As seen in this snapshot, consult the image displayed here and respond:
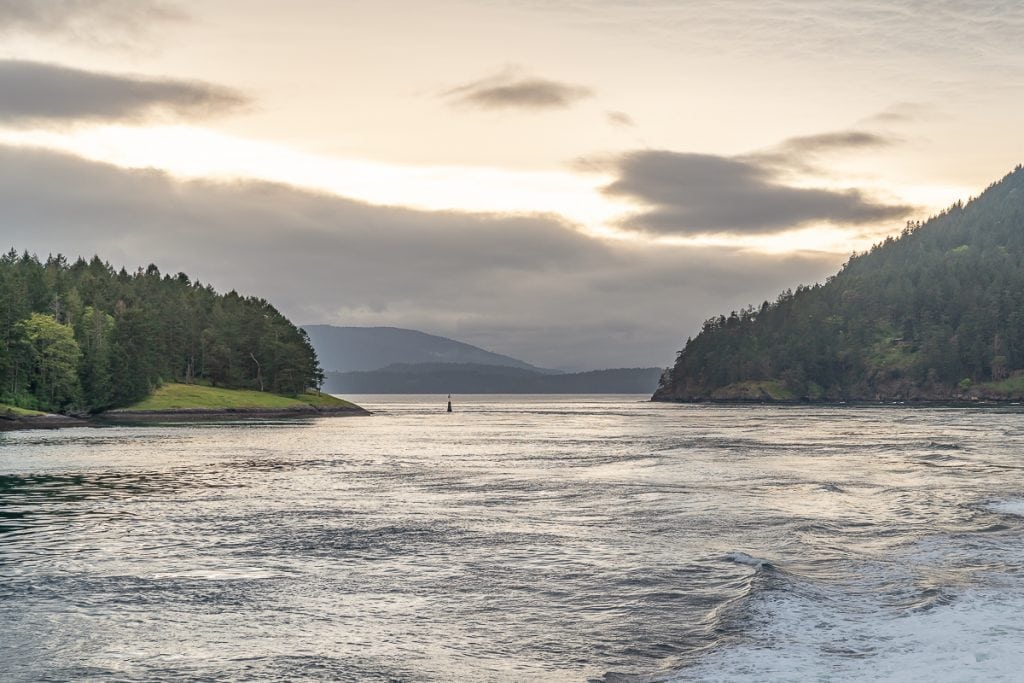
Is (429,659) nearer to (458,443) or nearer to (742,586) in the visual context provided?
(742,586)

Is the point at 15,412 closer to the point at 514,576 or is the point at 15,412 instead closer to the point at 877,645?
the point at 514,576

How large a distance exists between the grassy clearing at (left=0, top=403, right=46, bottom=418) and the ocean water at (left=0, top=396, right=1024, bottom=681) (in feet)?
282

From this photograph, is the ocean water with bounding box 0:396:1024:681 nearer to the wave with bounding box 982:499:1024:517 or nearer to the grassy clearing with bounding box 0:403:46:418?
the wave with bounding box 982:499:1024:517

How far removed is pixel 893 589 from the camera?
25656 mm

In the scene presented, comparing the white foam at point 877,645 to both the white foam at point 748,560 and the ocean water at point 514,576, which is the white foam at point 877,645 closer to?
the ocean water at point 514,576

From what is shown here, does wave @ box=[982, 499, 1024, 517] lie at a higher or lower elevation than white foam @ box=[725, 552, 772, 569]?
higher

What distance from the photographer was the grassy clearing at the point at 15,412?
136m

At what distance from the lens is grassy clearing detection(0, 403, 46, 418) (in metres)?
136

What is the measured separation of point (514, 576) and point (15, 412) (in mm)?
136008

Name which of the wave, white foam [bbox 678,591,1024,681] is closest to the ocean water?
white foam [bbox 678,591,1024,681]

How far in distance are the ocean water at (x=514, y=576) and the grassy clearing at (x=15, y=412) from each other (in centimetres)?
8600

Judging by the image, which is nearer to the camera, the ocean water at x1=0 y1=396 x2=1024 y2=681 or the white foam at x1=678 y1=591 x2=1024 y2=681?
the white foam at x1=678 y1=591 x2=1024 y2=681

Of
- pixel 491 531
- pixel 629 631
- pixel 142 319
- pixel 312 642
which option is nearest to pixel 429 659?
pixel 312 642

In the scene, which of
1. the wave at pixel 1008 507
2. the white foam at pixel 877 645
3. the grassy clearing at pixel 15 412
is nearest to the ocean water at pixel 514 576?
the white foam at pixel 877 645
